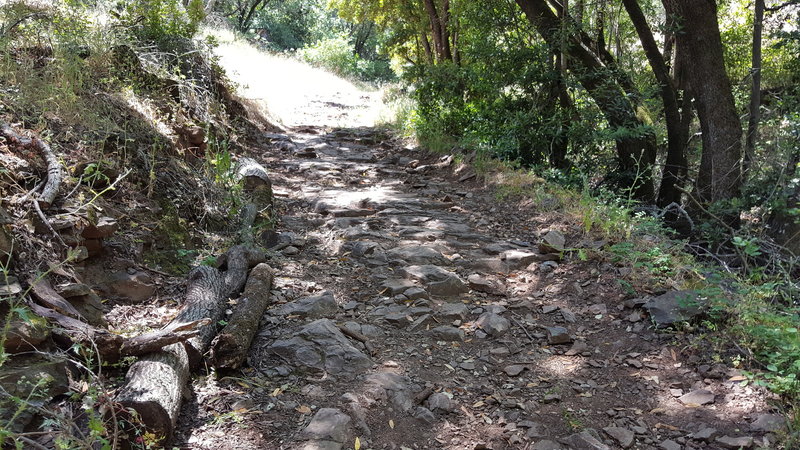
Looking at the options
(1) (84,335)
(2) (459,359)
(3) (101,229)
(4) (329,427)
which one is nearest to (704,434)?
(2) (459,359)

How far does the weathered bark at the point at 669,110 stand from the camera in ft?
25.3

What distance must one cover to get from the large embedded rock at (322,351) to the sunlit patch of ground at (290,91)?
7.68 m

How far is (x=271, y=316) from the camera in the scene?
3805 mm

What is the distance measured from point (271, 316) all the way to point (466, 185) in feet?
14.4

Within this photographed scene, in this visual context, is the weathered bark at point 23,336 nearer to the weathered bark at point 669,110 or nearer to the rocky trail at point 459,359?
the rocky trail at point 459,359

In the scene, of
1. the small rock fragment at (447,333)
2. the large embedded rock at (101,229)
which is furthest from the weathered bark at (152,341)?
the small rock fragment at (447,333)

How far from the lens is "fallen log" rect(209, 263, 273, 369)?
3.19m

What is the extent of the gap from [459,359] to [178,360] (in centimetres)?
169

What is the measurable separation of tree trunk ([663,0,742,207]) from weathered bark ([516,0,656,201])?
2.60 ft

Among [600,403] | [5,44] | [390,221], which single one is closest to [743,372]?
[600,403]

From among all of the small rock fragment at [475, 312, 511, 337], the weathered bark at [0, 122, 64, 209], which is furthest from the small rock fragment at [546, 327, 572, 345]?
the weathered bark at [0, 122, 64, 209]

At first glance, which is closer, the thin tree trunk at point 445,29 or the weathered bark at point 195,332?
the weathered bark at point 195,332

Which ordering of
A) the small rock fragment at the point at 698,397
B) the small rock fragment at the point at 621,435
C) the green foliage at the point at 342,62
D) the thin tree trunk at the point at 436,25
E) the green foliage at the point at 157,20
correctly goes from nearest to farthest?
the small rock fragment at the point at 621,435
the small rock fragment at the point at 698,397
the green foliage at the point at 157,20
the thin tree trunk at the point at 436,25
the green foliage at the point at 342,62

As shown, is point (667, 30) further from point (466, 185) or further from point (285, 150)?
point (285, 150)
